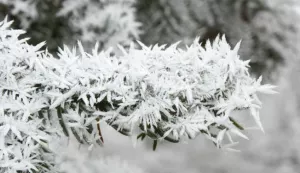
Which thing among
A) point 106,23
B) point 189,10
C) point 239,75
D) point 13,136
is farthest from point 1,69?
point 189,10

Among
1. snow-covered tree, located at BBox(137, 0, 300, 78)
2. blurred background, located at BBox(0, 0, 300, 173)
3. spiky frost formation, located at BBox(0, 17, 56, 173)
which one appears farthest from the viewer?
snow-covered tree, located at BBox(137, 0, 300, 78)

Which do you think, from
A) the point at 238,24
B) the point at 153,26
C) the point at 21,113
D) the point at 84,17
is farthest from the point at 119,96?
the point at 238,24

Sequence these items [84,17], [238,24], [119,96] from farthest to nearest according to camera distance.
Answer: [238,24]
[84,17]
[119,96]

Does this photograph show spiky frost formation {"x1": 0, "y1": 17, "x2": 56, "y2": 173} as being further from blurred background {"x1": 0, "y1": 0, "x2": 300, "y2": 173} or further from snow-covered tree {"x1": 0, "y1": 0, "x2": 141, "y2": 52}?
snow-covered tree {"x1": 0, "y1": 0, "x2": 141, "y2": 52}

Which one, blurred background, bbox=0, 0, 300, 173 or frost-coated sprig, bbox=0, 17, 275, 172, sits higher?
blurred background, bbox=0, 0, 300, 173

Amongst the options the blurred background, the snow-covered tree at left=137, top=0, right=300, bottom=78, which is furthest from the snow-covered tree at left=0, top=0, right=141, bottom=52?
the snow-covered tree at left=137, top=0, right=300, bottom=78

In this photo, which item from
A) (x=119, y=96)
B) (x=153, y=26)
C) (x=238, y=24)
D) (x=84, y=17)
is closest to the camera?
(x=119, y=96)

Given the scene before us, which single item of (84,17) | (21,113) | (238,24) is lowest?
(21,113)

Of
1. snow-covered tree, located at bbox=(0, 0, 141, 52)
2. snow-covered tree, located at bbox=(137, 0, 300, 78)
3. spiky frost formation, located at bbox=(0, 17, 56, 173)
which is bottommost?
spiky frost formation, located at bbox=(0, 17, 56, 173)

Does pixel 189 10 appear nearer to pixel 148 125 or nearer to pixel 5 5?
pixel 5 5

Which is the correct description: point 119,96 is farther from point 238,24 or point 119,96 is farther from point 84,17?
point 238,24
